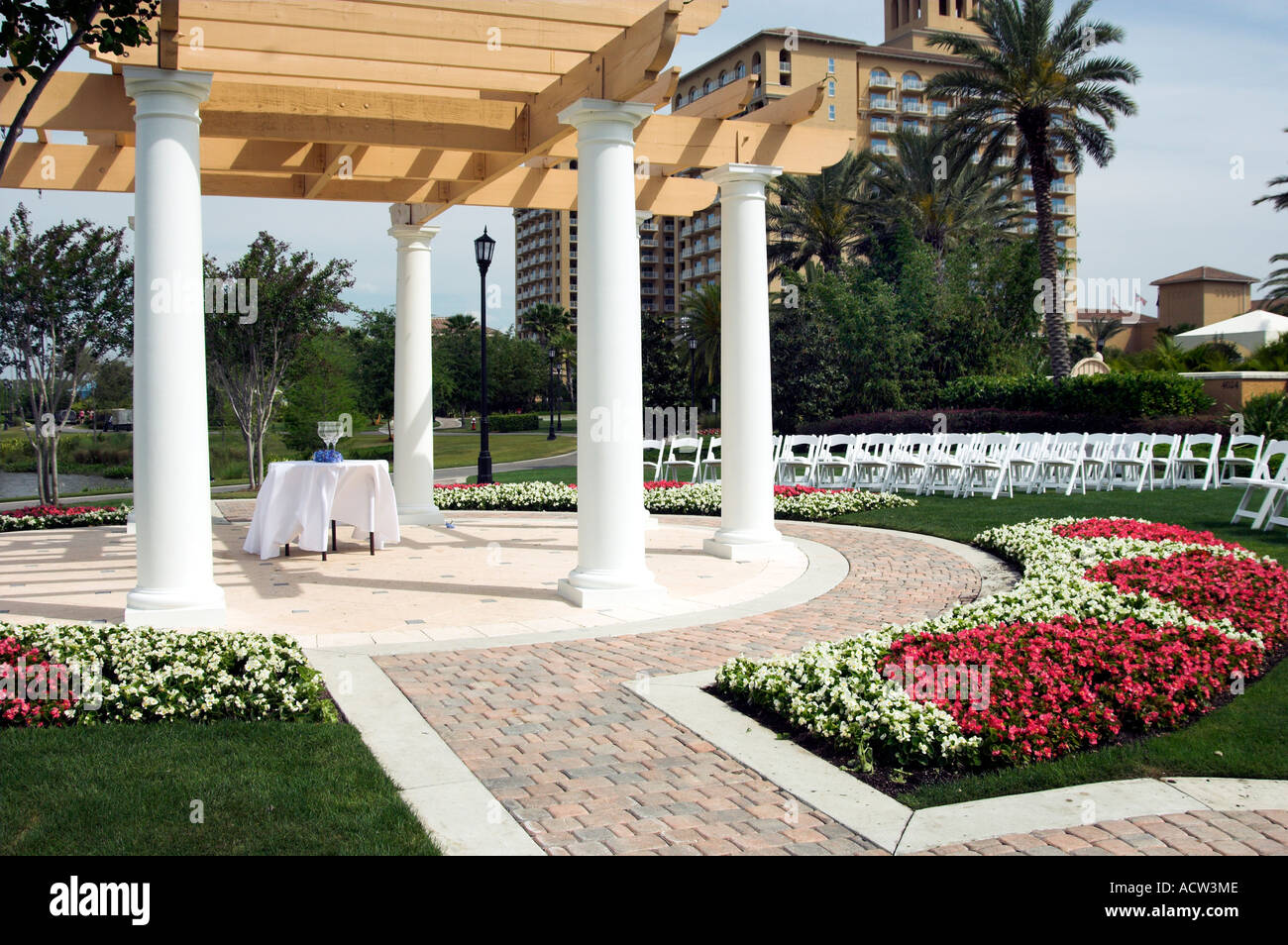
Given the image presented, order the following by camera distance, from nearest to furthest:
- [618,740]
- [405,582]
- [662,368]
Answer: [618,740] < [405,582] < [662,368]

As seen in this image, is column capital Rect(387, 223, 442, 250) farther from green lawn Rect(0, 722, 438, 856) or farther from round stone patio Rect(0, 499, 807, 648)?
green lawn Rect(0, 722, 438, 856)

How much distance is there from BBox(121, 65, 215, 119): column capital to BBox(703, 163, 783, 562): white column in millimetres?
5307

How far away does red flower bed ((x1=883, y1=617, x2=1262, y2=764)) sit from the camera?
496 centimetres

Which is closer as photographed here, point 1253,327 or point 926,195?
point 1253,327

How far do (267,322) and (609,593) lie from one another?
1926 centimetres

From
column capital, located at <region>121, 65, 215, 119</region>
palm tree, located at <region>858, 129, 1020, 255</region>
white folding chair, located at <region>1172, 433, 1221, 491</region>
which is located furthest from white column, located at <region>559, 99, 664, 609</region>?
palm tree, located at <region>858, 129, 1020, 255</region>

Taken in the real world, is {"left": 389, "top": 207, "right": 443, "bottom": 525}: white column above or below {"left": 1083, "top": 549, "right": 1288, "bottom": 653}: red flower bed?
above

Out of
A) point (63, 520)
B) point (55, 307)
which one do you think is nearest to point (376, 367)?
point (55, 307)

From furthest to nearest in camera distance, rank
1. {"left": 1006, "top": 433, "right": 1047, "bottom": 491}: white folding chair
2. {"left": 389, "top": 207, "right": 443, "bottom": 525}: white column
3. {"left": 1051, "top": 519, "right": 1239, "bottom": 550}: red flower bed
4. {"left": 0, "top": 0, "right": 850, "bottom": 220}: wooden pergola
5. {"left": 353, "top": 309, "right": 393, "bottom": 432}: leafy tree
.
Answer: {"left": 353, "top": 309, "right": 393, "bottom": 432}: leafy tree → {"left": 1006, "top": 433, "right": 1047, "bottom": 491}: white folding chair → {"left": 389, "top": 207, "right": 443, "bottom": 525}: white column → {"left": 1051, "top": 519, "right": 1239, "bottom": 550}: red flower bed → {"left": 0, "top": 0, "right": 850, "bottom": 220}: wooden pergola

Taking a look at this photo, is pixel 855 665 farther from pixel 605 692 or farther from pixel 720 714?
pixel 605 692

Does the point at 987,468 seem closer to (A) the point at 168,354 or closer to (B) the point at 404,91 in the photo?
(B) the point at 404,91

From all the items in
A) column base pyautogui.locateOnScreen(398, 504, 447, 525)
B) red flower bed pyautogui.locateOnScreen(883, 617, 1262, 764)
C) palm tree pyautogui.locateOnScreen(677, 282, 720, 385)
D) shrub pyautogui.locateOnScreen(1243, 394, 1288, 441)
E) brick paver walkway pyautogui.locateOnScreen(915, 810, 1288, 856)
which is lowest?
brick paver walkway pyautogui.locateOnScreen(915, 810, 1288, 856)

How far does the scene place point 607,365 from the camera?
8602 millimetres
